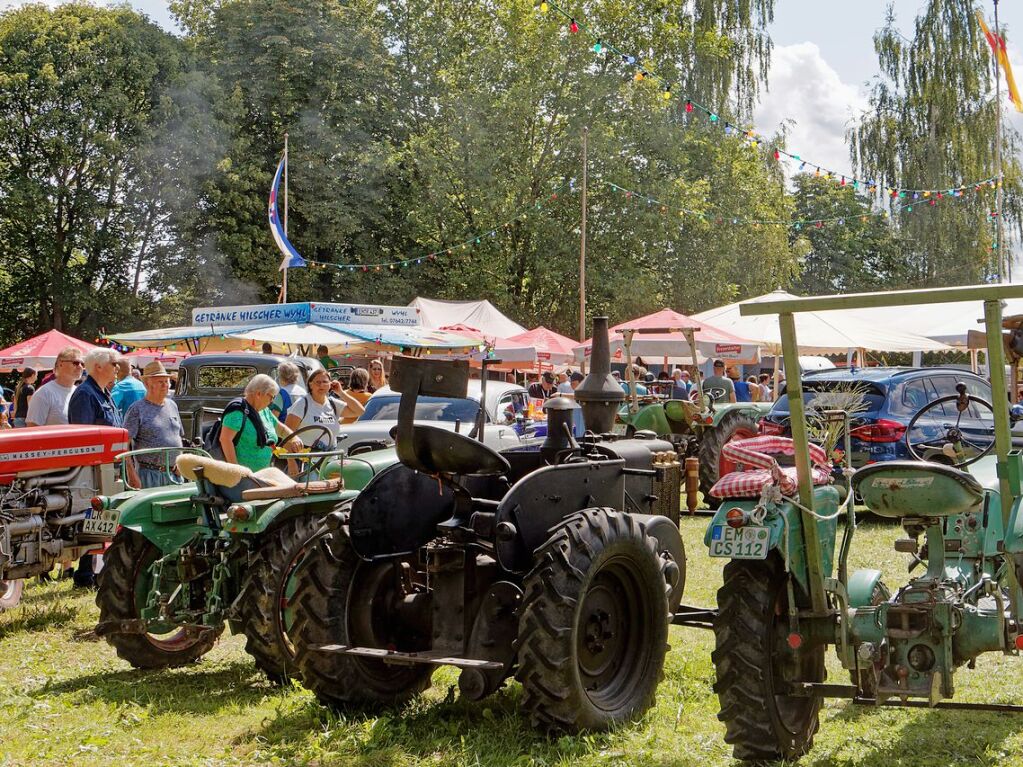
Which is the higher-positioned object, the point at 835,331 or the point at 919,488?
the point at 835,331

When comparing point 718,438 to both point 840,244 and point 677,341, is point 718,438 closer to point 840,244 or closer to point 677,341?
point 677,341

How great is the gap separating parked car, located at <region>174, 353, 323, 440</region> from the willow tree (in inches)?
1081

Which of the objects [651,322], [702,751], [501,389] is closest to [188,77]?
[651,322]

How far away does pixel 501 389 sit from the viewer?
1320cm

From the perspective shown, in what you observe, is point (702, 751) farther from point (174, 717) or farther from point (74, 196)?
point (74, 196)

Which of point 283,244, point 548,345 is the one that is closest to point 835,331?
point 548,345

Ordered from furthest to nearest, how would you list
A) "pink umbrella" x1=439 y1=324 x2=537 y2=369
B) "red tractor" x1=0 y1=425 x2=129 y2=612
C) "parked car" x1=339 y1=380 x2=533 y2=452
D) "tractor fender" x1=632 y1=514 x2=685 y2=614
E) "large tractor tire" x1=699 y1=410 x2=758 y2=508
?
"pink umbrella" x1=439 y1=324 x2=537 y2=369
"large tractor tire" x1=699 y1=410 x2=758 y2=508
"parked car" x1=339 y1=380 x2=533 y2=452
"red tractor" x1=0 y1=425 x2=129 y2=612
"tractor fender" x1=632 y1=514 x2=685 y2=614

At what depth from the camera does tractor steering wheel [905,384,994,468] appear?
18.1ft

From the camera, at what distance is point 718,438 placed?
14062mm

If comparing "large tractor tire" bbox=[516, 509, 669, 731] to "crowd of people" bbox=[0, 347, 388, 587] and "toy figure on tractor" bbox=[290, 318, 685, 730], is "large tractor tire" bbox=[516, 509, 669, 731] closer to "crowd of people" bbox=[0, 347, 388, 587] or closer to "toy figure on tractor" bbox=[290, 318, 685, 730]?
"toy figure on tractor" bbox=[290, 318, 685, 730]

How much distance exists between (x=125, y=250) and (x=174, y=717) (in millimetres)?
30732

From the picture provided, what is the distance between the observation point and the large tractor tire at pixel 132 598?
21.6 ft

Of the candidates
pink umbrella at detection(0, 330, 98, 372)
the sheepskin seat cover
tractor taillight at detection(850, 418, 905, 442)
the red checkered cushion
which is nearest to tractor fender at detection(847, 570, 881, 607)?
the red checkered cushion

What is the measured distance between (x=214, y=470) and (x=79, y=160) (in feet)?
98.5
